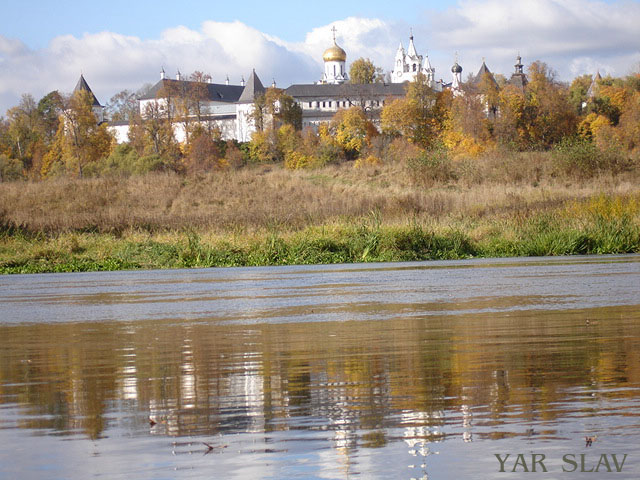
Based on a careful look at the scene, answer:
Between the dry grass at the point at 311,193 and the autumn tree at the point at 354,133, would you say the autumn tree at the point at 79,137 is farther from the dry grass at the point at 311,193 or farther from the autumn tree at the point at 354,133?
the dry grass at the point at 311,193

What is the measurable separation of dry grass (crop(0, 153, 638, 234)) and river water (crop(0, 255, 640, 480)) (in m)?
25.3

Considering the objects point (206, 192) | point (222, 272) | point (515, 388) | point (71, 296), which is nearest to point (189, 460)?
point (515, 388)

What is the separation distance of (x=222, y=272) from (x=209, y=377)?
1865cm

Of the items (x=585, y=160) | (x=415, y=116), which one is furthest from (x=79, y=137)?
(x=585, y=160)

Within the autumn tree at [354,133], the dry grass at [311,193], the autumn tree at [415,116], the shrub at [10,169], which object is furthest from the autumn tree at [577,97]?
the shrub at [10,169]

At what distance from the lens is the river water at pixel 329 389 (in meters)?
4.51

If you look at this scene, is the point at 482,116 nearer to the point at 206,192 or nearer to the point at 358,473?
the point at 206,192

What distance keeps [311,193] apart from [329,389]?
181 ft

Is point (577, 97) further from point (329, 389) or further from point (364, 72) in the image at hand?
point (329, 389)

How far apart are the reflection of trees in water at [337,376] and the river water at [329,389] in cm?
2

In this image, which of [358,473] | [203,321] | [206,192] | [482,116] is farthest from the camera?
[482,116]

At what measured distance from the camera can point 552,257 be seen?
92.9 ft

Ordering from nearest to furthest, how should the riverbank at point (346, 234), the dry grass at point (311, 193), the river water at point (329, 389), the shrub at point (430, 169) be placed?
the river water at point (329, 389) < the riverbank at point (346, 234) < the dry grass at point (311, 193) < the shrub at point (430, 169)

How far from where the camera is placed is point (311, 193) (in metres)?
61.7
